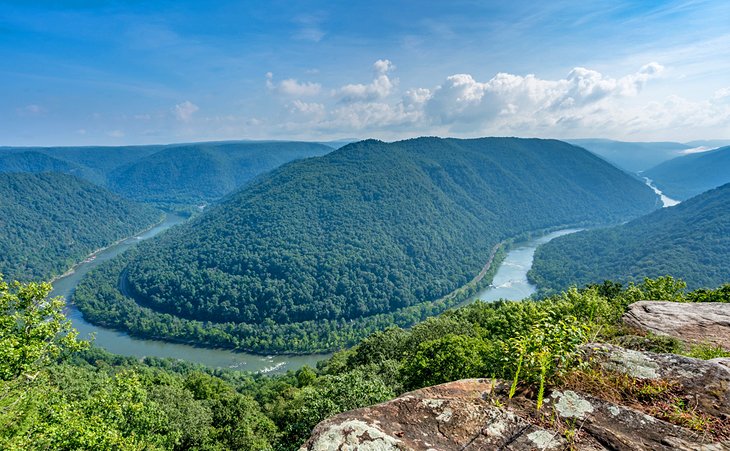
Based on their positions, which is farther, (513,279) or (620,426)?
(513,279)

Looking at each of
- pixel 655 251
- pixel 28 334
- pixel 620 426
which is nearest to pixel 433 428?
pixel 620 426

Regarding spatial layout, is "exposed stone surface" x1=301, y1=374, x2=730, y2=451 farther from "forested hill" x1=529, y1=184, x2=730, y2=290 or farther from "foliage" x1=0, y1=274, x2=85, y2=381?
"forested hill" x1=529, y1=184, x2=730, y2=290

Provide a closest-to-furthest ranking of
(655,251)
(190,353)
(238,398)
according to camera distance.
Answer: (238,398) < (190,353) < (655,251)

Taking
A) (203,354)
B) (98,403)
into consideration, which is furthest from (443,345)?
(203,354)

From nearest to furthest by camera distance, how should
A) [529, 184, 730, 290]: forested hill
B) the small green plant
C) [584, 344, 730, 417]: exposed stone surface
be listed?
1. [584, 344, 730, 417]: exposed stone surface
2. the small green plant
3. [529, 184, 730, 290]: forested hill

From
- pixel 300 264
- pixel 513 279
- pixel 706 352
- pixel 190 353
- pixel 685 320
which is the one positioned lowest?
pixel 190 353

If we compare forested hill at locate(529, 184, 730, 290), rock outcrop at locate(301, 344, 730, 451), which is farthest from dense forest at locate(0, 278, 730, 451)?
forested hill at locate(529, 184, 730, 290)

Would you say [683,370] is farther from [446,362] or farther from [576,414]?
[446,362]

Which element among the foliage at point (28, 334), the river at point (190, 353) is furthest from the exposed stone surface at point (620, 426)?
the river at point (190, 353)
